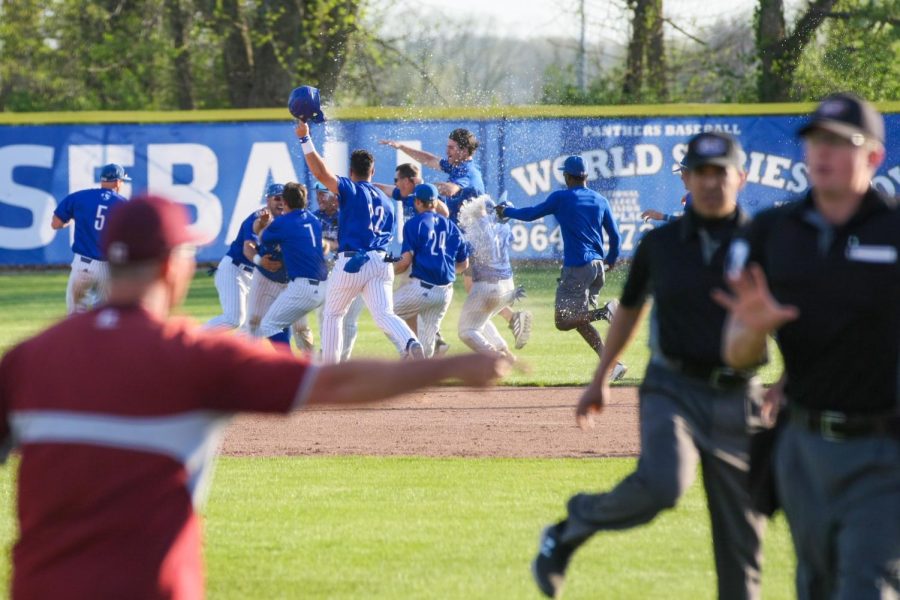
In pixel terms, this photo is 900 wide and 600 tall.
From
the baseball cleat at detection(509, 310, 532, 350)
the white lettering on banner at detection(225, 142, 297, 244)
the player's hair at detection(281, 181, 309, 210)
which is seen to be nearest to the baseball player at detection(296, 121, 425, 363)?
the player's hair at detection(281, 181, 309, 210)

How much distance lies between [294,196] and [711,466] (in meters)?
9.90

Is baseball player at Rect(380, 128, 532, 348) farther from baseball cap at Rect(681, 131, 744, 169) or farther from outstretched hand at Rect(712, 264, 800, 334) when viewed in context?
outstretched hand at Rect(712, 264, 800, 334)

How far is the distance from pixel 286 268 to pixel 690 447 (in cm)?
996

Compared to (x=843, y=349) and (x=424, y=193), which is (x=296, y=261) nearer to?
(x=424, y=193)

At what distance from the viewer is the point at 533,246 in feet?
97.4

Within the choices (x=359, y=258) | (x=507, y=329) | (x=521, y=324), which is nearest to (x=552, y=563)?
(x=359, y=258)

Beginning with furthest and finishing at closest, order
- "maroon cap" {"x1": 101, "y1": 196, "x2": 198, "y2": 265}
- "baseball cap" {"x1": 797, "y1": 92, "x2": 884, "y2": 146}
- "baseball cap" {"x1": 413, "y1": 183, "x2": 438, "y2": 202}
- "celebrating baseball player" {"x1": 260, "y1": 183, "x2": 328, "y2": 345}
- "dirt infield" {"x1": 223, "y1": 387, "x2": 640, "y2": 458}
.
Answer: "celebrating baseball player" {"x1": 260, "y1": 183, "x2": 328, "y2": 345}
"baseball cap" {"x1": 413, "y1": 183, "x2": 438, "y2": 202}
"dirt infield" {"x1": 223, "y1": 387, "x2": 640, "y2": 458}
"baseball cap" {"x1": 797, "y1": 92, "x2": 884, "y2": 146}
"maroon cap" {"x1": 101, "y1": 196, "x2": 198, "y2": 265}

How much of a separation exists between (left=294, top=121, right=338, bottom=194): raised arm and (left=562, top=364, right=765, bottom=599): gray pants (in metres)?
8.39

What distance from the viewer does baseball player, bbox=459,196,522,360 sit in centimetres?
1552

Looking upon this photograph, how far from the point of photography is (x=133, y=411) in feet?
12.3

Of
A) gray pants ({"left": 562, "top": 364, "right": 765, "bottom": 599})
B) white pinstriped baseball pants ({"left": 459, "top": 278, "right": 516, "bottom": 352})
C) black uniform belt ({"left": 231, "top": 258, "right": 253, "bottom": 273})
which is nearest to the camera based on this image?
gray pants ({"left": 562, "top": 364, "right": 765, "bottom": 599})

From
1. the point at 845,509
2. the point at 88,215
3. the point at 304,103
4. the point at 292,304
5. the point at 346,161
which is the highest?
the point at 304,103

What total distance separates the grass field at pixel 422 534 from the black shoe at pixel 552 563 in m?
0.63

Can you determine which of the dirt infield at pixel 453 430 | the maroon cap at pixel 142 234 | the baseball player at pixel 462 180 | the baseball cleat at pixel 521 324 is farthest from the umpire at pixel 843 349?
the baseball cleat at pixel 521 324
